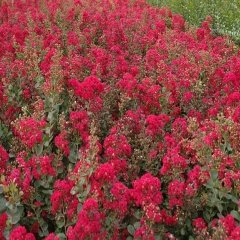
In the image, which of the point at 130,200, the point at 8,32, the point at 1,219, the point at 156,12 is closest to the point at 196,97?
the point at 130,200

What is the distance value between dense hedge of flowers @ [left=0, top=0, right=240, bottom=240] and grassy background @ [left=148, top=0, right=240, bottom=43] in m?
2.34

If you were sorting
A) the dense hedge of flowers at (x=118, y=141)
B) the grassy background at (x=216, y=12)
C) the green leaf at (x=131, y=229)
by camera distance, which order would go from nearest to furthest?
the dense hedge of flowers at (x=118, y=141)
the green leaf at (x=131, y=229)
the grassy background at (x=216, y=12)

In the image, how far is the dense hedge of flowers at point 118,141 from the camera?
2.91 meters

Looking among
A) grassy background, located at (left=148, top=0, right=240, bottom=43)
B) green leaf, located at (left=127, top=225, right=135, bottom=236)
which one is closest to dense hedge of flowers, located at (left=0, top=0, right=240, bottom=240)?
green leaf, located at (left=127, top=225, right=135, bottom=236)

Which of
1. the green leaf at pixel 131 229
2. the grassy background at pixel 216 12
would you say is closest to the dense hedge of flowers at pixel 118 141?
the green leaf at pixel 131 229

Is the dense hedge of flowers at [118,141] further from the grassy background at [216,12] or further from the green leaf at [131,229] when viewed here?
the grassy background at [216,12]

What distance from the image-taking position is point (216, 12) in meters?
8.73

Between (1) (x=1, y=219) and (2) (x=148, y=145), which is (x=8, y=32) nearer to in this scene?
(2) (x=148, y=145)

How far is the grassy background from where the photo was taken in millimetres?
8266

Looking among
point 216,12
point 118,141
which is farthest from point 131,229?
point 216,12

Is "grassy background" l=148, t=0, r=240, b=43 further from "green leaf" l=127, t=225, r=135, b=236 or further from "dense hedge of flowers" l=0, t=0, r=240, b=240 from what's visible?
"green leaf" l=127, t=225, r=135, b=236

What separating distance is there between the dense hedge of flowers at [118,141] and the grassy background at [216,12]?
2340mm

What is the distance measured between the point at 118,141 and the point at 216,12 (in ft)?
19.4

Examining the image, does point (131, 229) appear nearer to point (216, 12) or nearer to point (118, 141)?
point (118, 141)
